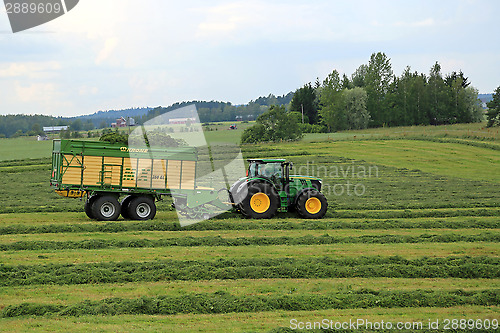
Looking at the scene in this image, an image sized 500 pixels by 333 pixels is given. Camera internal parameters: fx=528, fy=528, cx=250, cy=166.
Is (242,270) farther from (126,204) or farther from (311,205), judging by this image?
(126,204)

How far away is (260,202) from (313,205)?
211 cm

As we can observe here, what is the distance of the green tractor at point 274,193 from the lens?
20312mm

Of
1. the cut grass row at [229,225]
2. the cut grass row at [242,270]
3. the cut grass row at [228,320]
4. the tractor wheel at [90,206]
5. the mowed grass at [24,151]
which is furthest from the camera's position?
the mowed grass at [24,151]

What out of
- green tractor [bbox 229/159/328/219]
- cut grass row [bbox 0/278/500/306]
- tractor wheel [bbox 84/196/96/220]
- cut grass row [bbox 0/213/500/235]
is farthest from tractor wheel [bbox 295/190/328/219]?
cut grass row [bbox 0/278/500/306]

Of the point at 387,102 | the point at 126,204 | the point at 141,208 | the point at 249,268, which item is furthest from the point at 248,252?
the point at 387,102

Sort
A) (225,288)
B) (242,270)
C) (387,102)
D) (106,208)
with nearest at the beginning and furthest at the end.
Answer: (225,288) < (242,270) < (106,208) < (387,102)

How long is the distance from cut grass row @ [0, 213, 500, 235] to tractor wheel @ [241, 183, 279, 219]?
0.48m

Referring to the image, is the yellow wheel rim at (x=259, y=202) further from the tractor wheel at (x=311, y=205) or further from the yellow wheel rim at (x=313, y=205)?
the yellow wheel rim at (x=313, y=205)

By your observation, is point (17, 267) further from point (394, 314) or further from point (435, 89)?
point (435, 89)

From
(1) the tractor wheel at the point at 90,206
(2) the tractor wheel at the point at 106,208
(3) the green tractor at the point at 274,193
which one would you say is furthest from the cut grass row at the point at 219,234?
(1) the tractor wheel at the point at 90,206

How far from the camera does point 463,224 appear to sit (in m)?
19.0

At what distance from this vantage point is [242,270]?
41.2 ft

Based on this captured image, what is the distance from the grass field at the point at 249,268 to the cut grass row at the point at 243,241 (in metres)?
0.04

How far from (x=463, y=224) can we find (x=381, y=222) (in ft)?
9.42
